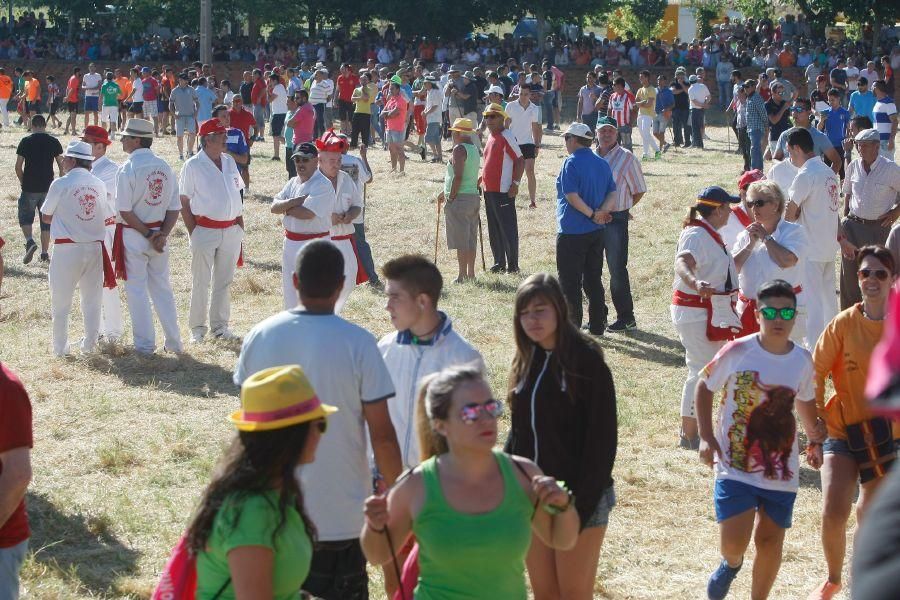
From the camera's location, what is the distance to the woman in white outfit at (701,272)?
7.93 meters

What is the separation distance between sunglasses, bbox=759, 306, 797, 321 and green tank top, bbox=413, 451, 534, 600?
212 centimetres

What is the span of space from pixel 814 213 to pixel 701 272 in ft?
8.18

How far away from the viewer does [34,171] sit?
50.0 ft

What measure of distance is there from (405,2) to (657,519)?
40.7 metres

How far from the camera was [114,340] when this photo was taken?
11195 mm

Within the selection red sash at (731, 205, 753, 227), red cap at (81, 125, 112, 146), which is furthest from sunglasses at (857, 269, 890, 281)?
red cap at (81, 125, 112, 146)

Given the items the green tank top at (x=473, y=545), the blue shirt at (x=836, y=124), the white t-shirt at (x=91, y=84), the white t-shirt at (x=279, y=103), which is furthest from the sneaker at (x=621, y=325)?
the white t-shirt at (x=91, y=84)

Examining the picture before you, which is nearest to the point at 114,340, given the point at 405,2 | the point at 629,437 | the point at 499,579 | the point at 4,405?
the point at 629,437

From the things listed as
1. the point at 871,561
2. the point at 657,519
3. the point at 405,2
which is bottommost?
the point at 657,519

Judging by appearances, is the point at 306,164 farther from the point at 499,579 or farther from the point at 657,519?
the point at 499,579

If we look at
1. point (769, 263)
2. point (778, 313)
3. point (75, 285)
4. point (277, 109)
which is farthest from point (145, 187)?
point (277, 109)

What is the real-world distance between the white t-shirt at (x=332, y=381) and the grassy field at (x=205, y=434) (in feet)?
5.47

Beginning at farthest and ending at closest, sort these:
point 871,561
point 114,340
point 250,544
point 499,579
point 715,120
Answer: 1. point 715,120
2. point 114,340
3. point 499,579
4. point 250,544
5. point 871,561

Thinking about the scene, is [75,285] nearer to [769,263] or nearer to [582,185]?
[582,185]
